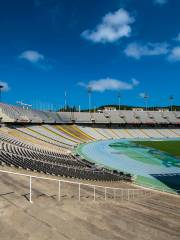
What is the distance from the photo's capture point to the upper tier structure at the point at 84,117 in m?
73.2

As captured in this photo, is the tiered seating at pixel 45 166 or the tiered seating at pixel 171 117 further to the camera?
the tiered seating at pixel 171 117

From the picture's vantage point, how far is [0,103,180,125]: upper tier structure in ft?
240

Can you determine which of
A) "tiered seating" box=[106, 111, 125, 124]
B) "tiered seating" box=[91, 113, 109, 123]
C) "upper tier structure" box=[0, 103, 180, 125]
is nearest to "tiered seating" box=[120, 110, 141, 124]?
"upper tier structure" box=[0, 103, 180, 125]

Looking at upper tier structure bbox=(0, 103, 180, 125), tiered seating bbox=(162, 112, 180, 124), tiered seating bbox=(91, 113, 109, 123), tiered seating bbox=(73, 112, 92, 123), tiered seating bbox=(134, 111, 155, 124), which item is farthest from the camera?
tiered seating bbox=(162, 112, 180, 124)

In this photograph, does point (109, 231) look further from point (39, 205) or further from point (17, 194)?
point (17, 194)

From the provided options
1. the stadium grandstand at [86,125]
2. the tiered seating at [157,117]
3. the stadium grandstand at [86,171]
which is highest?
the tiered seating at [157,117]

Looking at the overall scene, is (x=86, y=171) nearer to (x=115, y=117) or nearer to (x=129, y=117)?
(x=115, y=117)

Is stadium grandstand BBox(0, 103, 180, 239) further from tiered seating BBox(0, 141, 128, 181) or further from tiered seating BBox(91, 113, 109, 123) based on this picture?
tiered seating BBox(91, 113, 109, 123)

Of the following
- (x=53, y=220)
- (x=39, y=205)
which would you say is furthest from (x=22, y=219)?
(x=39, y=205)

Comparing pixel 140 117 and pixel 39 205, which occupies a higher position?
pixel 140 117

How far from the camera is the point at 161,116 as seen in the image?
11644cm

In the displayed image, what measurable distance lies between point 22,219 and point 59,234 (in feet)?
4.05

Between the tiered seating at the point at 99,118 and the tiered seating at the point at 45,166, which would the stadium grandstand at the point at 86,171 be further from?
the tiered seating at the point at 99,118

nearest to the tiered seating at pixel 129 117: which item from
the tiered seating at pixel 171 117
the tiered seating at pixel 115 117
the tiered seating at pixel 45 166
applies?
the tiered seating at pixel 115 117
